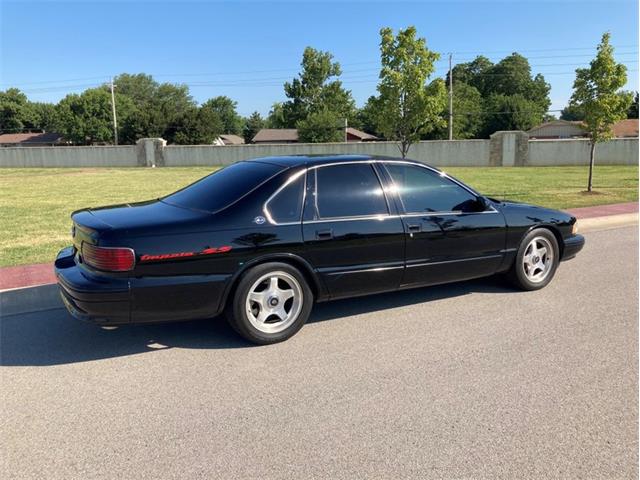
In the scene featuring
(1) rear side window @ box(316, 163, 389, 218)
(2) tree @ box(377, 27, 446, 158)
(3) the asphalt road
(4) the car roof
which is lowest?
(3) the asphalt road

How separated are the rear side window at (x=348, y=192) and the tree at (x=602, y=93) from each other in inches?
462

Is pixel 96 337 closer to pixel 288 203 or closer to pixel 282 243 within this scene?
pixel 282 243

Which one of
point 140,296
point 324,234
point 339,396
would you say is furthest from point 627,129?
point 140,296

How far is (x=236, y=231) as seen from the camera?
3.96 metres

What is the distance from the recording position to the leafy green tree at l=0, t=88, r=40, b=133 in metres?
87.8

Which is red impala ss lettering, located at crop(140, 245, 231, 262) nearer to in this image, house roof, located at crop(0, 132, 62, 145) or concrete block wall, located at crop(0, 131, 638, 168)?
concrete block wall, located at crop(0, 131, 638, 168)

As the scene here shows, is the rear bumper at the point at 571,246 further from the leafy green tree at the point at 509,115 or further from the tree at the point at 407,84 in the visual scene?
the leafy green tree at the point at 509,115

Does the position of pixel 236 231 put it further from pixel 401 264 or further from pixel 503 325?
pixel 503 325

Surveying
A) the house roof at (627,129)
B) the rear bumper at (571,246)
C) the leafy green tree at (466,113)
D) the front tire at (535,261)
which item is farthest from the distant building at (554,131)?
the front tire at (535,261)

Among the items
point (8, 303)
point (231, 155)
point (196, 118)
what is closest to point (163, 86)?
point (196, 118)

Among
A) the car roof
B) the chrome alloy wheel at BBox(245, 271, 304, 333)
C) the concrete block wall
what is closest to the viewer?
the chrome alloy wheel at BBox(245, 271, 304, 333)

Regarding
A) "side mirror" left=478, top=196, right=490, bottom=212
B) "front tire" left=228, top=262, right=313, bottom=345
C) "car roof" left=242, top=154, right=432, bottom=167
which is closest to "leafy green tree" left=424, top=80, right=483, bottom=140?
"side mirror" left=478, top=196, right=490, bottom=212

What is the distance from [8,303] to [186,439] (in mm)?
3368

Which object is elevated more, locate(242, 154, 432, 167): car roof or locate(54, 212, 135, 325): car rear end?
locate(242, 154, 432, 167): car roof
